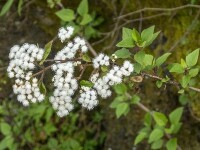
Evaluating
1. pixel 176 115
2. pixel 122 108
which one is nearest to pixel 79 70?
pixel 122 108

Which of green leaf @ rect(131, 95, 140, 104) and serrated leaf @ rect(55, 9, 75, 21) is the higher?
serrated leaf @ rect(55, 9, 75, 21)

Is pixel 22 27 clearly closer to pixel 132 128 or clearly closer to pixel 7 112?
pixel 7 112

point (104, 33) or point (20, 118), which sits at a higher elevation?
point (104, 33)

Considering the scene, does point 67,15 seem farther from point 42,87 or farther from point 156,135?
point 42,87

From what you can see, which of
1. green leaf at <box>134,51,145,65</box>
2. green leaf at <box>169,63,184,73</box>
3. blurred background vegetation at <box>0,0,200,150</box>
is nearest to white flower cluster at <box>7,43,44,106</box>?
green leaf at <box>134,51,145,65</box>

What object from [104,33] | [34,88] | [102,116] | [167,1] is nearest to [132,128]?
[102,116]

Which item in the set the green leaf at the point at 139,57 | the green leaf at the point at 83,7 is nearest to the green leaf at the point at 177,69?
the green leaf at the point at 139,57

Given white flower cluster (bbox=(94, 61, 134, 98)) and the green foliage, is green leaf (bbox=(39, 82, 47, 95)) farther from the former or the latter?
the green foliage
